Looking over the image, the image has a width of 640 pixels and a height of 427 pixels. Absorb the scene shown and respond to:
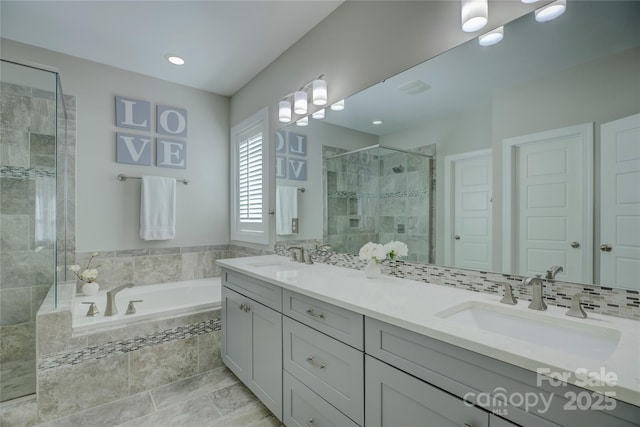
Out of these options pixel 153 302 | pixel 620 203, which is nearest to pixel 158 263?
pixel 153 302

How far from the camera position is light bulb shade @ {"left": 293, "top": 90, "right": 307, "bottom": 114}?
2295mm

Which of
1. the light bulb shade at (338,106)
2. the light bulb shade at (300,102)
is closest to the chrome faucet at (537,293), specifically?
the light bulb shade at (338,106)

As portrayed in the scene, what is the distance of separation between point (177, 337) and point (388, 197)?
1928 millimetres

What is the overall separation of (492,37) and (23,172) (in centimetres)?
318

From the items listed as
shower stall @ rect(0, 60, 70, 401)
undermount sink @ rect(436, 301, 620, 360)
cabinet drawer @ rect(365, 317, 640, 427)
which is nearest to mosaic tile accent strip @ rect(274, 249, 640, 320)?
undermount sink @ rect(436, 301, 620, 360)

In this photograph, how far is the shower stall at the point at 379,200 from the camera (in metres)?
1.59

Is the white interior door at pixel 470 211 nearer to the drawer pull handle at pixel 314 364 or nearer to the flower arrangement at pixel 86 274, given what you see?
the drawer pull handle at pixel 314 364

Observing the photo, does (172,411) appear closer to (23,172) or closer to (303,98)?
(23,172)

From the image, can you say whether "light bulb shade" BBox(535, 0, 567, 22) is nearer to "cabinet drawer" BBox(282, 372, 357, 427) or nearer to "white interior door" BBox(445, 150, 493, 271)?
"white interior door" BBox(445, 150, 493, 271)

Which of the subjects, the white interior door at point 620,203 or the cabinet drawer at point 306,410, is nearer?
the white interior door at point 620,203

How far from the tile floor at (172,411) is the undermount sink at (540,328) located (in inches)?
53.7

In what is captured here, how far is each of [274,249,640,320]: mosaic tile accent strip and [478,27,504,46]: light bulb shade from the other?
1.02 meters

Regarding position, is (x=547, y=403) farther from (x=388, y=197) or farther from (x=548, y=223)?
(x=388, y=197)

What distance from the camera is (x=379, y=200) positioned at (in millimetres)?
1813
